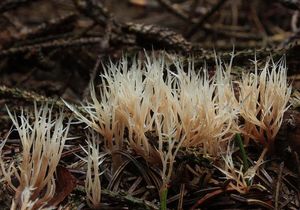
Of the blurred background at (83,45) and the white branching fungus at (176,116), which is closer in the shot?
the white branching fungus at (176,116)

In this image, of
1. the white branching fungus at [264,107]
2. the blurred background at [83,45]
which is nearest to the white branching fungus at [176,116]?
the white branching fungus at [264,107]

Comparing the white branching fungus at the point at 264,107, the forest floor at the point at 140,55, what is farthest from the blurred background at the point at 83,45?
the white branching fungus at the point at 264,107

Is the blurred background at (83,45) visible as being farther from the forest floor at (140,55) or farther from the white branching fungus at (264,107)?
the white branching fungus at (264,107)

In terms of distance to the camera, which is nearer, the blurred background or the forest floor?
the forest floor

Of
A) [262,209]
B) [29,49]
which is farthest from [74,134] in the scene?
[29,49]

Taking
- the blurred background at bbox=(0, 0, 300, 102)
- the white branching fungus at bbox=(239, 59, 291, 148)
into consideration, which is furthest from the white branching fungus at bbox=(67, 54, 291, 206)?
the blurred background at bbox=(0, 0, 300, 102)

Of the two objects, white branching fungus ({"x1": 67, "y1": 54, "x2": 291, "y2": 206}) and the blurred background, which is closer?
white branching fungus ({"x1": 67, "y1": 54, "x2": 291, "y2": 206})

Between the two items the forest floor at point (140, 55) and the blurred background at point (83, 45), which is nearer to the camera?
the forest floor at point (140, 55)

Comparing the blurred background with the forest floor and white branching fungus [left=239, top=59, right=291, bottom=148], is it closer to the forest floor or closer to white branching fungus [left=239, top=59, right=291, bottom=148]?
the forest floor

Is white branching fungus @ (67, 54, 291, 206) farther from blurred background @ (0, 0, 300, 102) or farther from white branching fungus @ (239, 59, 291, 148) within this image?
blurred background @ (0, 0, 300, 102)

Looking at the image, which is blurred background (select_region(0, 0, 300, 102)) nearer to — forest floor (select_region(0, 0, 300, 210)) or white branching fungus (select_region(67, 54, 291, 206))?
forest floor (select_region(0, 0, 300, 210))

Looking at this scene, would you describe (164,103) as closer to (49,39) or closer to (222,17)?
(49,39)
